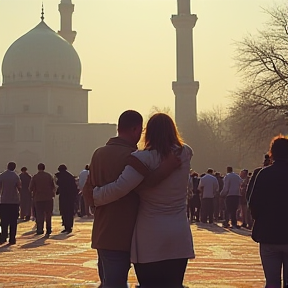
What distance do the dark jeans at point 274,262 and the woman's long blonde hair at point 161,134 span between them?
148 cm

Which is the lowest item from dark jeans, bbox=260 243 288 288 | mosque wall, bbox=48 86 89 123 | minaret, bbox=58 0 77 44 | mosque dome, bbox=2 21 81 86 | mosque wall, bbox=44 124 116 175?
dark jeans, bbox=260 243 288 288

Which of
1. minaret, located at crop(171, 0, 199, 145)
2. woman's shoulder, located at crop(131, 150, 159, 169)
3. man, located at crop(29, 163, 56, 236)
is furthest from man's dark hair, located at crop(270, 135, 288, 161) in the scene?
minaret, located at crop(171, 0, 199, 145)

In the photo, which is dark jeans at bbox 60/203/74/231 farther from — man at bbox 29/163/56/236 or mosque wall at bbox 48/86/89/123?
mosque wall at bbox 48/86/89/123

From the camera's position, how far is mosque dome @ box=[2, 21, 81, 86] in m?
83.3

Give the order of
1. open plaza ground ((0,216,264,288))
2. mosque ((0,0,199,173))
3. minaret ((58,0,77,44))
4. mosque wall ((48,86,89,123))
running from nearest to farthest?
open plaza ground ((0,216,264,288))
mosque ((0,0,199,173))
mosque wall ((48,86,89,123))
minaret ((58,0,77,44))

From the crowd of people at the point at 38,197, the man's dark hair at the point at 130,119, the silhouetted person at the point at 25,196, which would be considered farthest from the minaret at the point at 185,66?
the man's dark hair at the point at 130,119

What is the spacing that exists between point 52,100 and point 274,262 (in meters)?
79.4

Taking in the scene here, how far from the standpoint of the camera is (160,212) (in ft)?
18.8

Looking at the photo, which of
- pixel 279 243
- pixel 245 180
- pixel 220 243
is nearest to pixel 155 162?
pixel 279 243

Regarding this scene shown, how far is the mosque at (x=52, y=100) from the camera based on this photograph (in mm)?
79125

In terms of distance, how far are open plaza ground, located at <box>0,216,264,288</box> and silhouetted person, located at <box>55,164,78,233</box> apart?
54 cm

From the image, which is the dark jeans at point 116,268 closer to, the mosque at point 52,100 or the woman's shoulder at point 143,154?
the woman's shoulder at point 143,154

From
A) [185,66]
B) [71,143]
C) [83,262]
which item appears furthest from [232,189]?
[71,143]

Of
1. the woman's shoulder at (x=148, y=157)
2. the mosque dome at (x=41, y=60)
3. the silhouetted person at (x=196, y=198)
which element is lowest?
the silhouetted person at (x=196, y=198)
